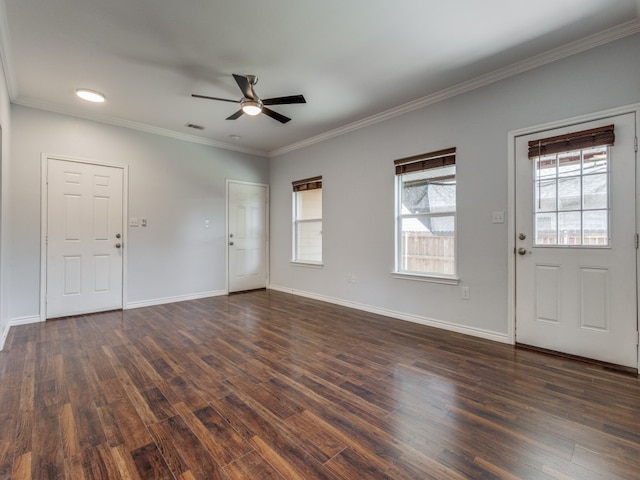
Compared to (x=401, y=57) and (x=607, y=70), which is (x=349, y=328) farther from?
(x=607, y=70)

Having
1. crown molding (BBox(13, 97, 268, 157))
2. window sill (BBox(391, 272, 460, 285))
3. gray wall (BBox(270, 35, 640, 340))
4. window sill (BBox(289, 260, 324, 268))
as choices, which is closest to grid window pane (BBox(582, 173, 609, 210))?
gray wall (BBox(270, 35, 640, 340))

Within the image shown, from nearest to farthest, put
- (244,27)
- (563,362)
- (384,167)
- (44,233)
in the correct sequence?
(244,27) → (563,362) → (44,233) → (384,167)

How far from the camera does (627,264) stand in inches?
95.9

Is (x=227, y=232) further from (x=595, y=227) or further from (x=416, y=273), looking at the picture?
(x=595, y=227)

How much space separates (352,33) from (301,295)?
12.8ft

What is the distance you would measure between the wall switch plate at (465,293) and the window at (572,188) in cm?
80

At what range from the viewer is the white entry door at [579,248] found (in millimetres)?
2443

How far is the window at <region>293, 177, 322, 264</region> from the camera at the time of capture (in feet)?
17.0

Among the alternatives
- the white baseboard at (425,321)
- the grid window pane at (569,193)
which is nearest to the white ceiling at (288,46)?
the grid window pane at (569,193)

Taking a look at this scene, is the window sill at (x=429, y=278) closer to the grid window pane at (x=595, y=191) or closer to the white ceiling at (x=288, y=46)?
the grid window pane at (x=595, y=191)

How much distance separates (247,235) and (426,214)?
10.9ft

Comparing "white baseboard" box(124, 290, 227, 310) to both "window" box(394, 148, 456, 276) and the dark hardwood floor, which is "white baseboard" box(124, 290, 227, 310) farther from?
"window" box(394, 148, 456, 276)

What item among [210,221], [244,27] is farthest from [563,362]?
[210,221]

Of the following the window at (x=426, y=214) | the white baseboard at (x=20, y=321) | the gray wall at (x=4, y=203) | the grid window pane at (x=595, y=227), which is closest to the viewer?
the grid window pane at (x=595, y=227)
